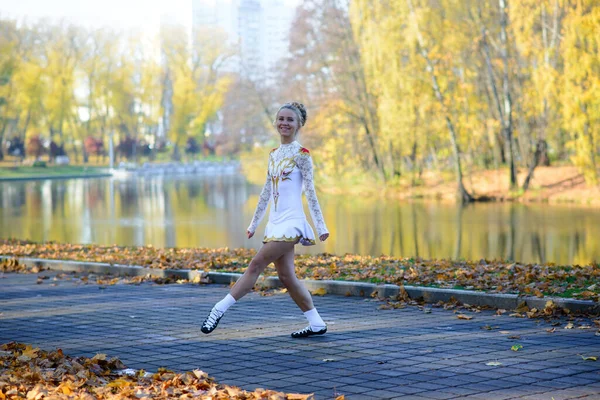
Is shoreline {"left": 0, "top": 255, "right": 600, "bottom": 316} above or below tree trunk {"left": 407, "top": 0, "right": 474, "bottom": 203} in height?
below

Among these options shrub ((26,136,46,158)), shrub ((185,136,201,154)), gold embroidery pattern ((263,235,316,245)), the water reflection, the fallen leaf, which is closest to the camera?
the fallen leaf

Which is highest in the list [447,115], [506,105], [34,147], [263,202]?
[34,147]

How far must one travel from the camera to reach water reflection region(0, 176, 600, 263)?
22234 mm

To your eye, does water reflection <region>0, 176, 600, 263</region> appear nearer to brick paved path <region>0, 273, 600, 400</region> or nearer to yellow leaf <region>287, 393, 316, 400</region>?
brick paved path <region>0, 273, 600, 400</region>

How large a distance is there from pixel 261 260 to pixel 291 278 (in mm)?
324

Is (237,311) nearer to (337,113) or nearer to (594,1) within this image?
(594,1)

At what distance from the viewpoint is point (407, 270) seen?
40.2ft

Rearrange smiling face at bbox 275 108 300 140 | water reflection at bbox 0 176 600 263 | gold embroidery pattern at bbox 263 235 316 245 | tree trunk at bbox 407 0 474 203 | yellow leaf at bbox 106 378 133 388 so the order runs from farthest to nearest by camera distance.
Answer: tree trunk at bbox 407 0 474 203 < water reflection at bbox 0 176 600 263 < smiling face at bbox 275 108 300 140 < gold embroidery pattern at bbox 263 235 316 245 < yellow leaf at bbox 106 378 133 388

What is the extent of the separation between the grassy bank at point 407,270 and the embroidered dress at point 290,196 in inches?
119

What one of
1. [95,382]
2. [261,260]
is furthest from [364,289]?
[95,382]

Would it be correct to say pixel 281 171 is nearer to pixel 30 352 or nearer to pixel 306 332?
pixel 306 332

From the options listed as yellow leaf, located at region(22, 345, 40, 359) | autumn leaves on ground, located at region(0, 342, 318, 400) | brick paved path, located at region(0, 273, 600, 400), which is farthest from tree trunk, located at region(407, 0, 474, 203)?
autumn leaves on ground, located at region(0, 342, 318, 400)

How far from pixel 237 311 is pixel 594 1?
29.1 meters

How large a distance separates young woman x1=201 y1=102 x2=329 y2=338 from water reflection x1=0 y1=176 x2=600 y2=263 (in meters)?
12.3
